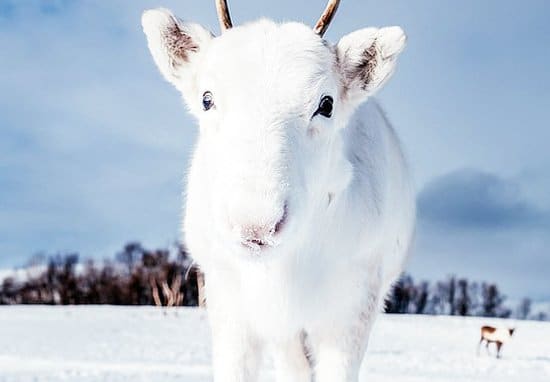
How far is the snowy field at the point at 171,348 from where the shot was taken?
13.5 meters

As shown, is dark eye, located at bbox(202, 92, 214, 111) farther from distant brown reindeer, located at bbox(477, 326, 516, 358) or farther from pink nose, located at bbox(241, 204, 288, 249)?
distant brown reindeer, located at bbox(477, 326, 516, 358)

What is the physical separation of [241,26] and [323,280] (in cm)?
117

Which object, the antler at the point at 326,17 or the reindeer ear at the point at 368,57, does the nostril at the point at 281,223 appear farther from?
the antler at the point at 326,17

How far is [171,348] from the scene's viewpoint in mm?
20625

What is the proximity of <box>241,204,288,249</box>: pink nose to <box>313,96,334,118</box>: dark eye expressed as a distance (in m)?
0.60

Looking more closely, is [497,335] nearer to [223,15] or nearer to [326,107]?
[223,15]

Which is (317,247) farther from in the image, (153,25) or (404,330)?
(404,330)

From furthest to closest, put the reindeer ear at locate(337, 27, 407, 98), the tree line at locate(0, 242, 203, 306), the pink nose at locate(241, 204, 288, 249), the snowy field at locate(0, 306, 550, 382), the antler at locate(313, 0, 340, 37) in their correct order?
the tree line at locate(0, 242, 203, 306) → the snowy field at locate(0, 306, 550, 382) → the antler at locate(313, 0, 340, 37) → the reindeer ear at locate(337, 27, 407, 98) → the pink nose at locate(241, 204, 288, 249)

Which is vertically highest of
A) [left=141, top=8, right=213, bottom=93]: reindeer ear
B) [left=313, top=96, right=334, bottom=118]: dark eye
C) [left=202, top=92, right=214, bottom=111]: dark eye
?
[left=141, top=8, right=213, bottom=93]: reindeer ear

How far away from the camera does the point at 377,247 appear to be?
3.48 meters

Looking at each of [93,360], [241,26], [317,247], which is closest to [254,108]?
[241,26]

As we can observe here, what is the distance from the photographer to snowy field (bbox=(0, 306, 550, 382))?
13.5 meters

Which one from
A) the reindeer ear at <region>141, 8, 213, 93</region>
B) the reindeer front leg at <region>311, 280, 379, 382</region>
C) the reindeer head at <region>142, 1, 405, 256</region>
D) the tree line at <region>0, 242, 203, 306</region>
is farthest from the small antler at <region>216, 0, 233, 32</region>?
the tree line at <region>0, 242, 203, 306</region>

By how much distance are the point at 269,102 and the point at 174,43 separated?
75 centimetres
